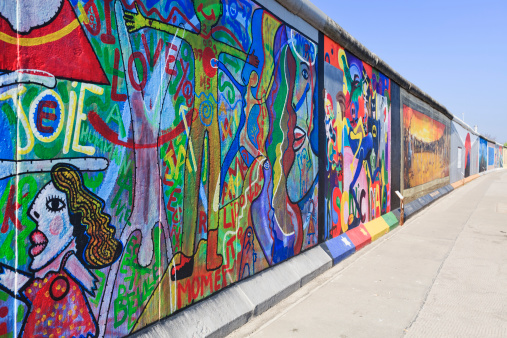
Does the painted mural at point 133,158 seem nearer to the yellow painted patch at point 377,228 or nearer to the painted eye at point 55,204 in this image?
the painted eye at point 55,204

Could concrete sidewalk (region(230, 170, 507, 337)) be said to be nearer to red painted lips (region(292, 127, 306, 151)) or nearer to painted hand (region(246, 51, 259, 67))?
red painted lips (region(292, 127, 306, 151))

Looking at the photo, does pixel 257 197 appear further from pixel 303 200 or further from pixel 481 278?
pixel 481 278

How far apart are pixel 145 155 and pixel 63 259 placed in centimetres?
91

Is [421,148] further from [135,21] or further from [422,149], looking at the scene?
[135,21]

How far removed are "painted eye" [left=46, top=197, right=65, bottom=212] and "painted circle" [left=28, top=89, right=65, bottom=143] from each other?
33 cm

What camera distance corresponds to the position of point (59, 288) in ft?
7.89

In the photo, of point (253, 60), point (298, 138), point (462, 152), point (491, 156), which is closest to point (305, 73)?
point (298, 138)

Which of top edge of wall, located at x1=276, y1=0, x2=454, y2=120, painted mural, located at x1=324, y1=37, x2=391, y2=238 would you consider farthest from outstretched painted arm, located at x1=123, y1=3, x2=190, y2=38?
painted mural, located at x1=324, y1=37, x2=391, y2=238

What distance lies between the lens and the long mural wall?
2.24m

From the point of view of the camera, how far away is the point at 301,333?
3.66m

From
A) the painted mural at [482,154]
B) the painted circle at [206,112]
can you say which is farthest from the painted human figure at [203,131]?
the painted mural at [482,154]

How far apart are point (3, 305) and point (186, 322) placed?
150 centimetres

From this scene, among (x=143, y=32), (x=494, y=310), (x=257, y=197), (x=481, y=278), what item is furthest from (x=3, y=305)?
(x=481, y=278)

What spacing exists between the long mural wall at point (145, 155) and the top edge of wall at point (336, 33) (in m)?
0.17
